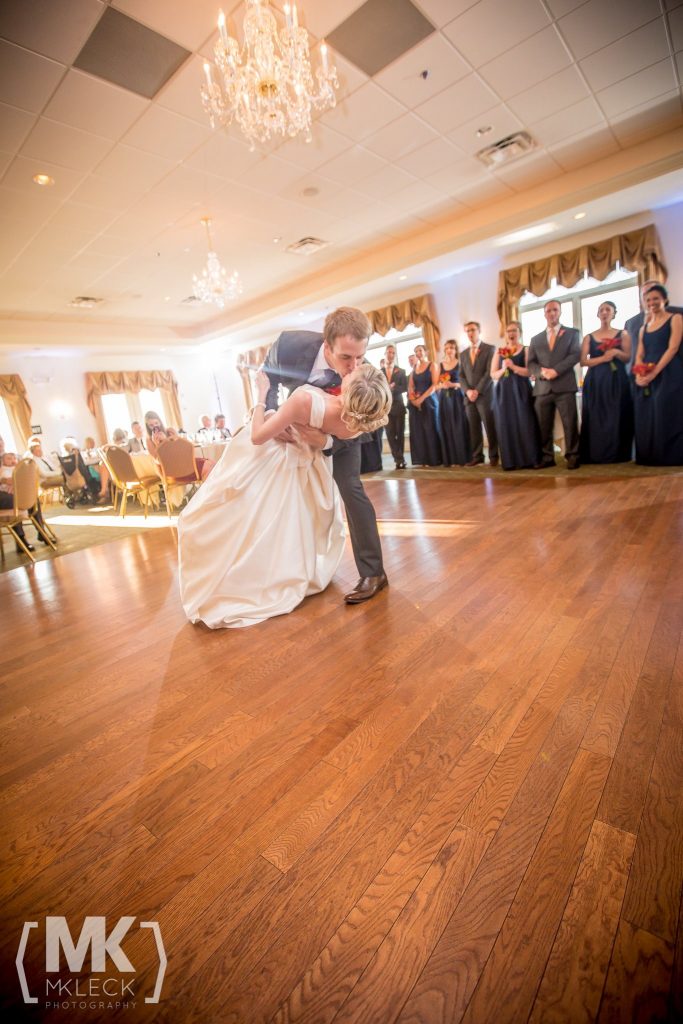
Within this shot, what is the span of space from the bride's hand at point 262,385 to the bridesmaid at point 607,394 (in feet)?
13.1

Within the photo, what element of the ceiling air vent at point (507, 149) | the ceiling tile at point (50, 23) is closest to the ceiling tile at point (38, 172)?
the ceiling tile at point (50, 23)

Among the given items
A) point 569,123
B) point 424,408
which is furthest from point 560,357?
point 569,123

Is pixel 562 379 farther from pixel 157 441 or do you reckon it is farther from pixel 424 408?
pixel 157 441

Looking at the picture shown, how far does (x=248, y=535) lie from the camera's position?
7.45 ft

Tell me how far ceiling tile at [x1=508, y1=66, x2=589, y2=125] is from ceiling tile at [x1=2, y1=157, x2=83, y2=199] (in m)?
4.14

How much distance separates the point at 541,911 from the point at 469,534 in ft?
7.89

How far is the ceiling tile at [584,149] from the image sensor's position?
15.8 ft

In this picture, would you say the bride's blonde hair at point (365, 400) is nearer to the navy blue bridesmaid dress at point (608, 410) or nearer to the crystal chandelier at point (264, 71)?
the crystal chandelier at point (264, 71)

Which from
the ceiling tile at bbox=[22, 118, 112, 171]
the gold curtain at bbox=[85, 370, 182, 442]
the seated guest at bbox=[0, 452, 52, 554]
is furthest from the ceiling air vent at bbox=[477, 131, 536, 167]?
the gold curtain at bbox=[85, 370, 182, 442]

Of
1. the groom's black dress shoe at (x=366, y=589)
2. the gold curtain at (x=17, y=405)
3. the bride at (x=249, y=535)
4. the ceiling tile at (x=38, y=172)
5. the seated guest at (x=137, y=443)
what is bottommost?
the groom's black dress shoe at (x=366, y=589)

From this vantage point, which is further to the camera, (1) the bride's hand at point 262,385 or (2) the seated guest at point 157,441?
(2) the seated guest at point 157,441

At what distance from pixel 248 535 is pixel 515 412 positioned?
421 cm

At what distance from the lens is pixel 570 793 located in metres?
1.06

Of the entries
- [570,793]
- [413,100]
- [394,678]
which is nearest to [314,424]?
[394,678]
